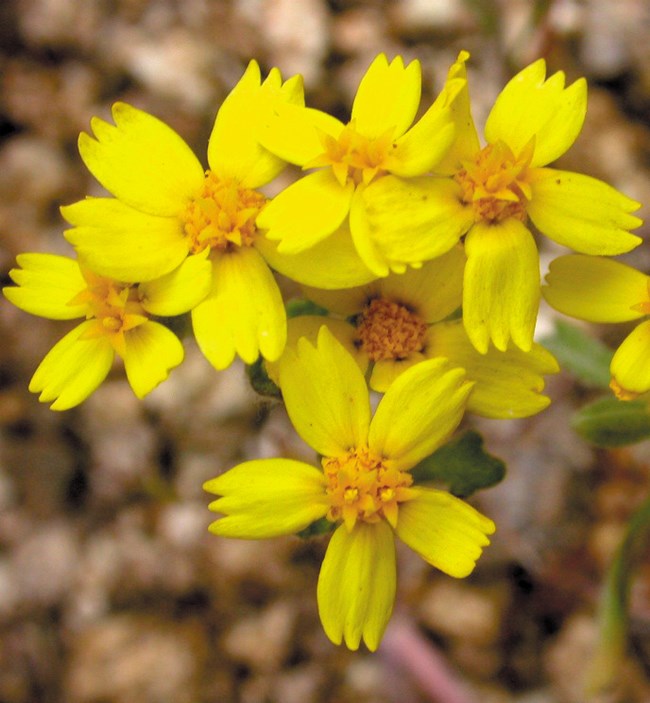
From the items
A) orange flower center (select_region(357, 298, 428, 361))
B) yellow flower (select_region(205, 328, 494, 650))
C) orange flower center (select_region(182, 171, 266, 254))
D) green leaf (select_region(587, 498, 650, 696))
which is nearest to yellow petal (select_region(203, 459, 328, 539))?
yellow flower (select_region(205, 328, 494, 650))

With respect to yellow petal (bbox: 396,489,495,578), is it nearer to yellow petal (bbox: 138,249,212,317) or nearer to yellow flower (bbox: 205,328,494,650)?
yellow flower (bbox: 205,328,494,650)

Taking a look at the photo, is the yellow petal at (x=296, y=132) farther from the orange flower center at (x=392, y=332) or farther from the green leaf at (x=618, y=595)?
the green leaf at (x=618, y=595)

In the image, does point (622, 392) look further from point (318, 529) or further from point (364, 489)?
point (318, 529)

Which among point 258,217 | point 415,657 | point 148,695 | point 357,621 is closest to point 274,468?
point 357,621

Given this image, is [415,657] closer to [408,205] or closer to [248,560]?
[248,560]

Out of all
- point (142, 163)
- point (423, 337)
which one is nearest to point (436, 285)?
point (423, 337)

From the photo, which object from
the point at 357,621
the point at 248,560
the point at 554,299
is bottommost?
the point at 248,560
